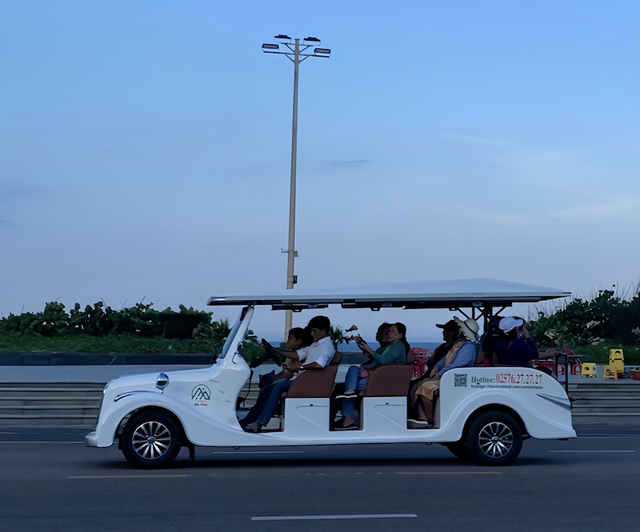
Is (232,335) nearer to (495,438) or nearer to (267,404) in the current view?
(267,404)

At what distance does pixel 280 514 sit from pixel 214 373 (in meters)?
3.36

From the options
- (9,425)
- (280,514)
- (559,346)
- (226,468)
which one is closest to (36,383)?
(9,425)

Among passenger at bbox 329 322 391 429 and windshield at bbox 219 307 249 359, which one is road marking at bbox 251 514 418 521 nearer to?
passenger at bbox 329 322 391 429

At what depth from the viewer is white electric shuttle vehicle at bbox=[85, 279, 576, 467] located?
1112cm

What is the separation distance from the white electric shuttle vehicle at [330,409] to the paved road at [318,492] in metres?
0.36

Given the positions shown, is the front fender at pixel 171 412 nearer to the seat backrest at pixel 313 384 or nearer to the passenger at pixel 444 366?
the seat backrest at pixel 313 384

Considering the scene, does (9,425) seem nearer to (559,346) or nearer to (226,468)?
(226,468)

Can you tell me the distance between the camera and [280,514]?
827cm

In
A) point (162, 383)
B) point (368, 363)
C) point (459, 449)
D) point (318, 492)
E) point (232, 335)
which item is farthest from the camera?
point (459, 449)

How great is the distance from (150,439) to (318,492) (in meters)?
2.47

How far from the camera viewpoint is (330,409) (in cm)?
1149

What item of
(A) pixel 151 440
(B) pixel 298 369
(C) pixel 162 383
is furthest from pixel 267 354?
(A) pixel 151 440

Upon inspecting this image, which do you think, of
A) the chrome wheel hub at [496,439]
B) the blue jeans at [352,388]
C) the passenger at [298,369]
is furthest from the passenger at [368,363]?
the chrome wheel hub at [496,439]

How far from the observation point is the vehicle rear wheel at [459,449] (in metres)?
12.2
